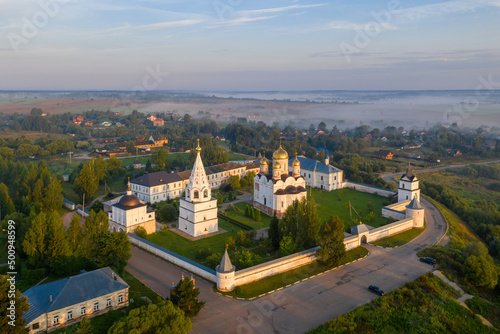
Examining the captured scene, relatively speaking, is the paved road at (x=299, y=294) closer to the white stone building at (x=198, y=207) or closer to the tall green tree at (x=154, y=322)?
the tall green tree at (x=154, y=322)

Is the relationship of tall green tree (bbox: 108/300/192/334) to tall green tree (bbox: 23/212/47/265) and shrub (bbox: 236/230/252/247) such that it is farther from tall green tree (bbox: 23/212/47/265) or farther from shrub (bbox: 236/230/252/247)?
shrub (bbox: 236/230/252/247)

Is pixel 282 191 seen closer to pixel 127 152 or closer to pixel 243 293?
pixel 243 293

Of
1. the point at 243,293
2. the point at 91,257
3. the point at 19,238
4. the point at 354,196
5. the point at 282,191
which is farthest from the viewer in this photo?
the point at 354,196

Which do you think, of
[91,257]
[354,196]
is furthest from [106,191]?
[354,196]

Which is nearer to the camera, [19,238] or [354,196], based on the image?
[19,238]

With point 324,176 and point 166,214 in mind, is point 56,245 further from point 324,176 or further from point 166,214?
point 324,176

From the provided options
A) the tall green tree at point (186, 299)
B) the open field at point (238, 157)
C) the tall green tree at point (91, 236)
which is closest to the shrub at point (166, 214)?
the tall green tree at point (91, 236)
